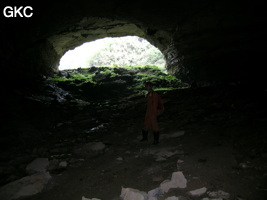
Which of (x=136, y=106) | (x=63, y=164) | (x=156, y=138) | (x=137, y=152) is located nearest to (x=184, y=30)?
(x=136, y=106)

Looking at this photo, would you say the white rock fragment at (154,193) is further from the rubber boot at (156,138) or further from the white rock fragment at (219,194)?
the rubber boot at (156,138)

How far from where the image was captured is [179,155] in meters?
3.89

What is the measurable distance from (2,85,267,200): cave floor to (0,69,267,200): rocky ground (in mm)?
13

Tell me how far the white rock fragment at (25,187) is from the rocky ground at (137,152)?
15mm

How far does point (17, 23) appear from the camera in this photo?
8.67 metres

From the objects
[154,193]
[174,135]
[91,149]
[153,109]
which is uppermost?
[153,109]

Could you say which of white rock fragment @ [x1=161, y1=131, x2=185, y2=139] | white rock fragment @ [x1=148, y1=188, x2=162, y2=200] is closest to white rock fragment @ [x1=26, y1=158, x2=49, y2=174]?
white rock fragment @ [x1=148, y1=188, x2=162, y2=200]

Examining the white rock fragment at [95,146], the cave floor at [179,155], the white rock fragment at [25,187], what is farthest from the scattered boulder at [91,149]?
the white rock fragment at [25,187]

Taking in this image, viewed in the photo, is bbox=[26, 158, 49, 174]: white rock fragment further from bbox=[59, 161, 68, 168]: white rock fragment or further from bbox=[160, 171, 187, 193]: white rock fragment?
bbox=[160, 171, 187, 193]: white rock fragment

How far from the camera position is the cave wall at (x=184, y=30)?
882cm

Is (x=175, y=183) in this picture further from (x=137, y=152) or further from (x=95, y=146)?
(x=95, y=146)

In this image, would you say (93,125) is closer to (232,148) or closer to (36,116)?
(36,116)

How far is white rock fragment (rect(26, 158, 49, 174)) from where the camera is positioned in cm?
391

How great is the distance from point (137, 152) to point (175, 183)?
1.62 metres
